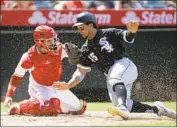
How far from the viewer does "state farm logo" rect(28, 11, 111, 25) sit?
10992mm

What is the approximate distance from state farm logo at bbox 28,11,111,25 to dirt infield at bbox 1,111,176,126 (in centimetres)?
342

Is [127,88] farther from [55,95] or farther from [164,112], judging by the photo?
[55,95]

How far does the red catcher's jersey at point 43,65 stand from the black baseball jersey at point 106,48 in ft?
1.96

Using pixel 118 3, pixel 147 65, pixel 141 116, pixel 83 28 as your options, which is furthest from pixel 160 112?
pixel 118 3

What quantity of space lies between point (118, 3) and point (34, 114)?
15.2 feet

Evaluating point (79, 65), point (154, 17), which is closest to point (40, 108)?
point (79, 65)

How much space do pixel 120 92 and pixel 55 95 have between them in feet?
4.20

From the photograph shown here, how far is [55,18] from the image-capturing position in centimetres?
1106

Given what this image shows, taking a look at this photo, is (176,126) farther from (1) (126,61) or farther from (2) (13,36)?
(2) (13,36)

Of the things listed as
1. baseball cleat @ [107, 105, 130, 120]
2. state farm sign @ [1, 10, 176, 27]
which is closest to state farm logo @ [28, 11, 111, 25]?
state farm sign @ [1, 10, 176, 27]

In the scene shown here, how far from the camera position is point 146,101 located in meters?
10.7

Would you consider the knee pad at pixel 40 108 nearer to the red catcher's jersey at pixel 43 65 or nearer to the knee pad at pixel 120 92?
the red catcher's jersey at pixel 43 65

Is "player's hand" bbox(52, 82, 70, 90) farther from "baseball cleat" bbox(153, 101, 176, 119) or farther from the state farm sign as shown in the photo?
the state farm sign

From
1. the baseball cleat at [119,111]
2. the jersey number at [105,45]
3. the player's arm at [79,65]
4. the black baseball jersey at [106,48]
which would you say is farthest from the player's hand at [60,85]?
the baseball cleat at [119,111]
